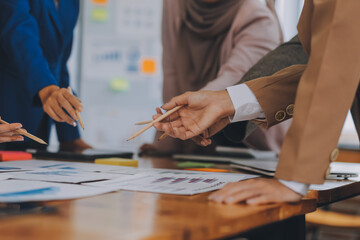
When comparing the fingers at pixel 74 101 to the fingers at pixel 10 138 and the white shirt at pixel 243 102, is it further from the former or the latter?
the white shirt at pixel 243 102

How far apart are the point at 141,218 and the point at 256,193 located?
21 cm

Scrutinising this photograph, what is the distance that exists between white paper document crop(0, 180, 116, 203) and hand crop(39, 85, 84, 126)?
51cm

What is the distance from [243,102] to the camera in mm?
904

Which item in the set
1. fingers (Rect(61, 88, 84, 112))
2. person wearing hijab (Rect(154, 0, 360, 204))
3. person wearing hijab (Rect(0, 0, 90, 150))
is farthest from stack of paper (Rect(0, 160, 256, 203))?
person wearing hijab (Rect(0, 0, 90, 150))

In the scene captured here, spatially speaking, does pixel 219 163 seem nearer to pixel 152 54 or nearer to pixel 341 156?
pixel 341 156

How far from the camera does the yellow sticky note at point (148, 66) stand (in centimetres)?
359

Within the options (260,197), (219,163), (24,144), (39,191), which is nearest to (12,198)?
(39,191)

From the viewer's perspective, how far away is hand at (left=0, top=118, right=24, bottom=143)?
1035 millimetres

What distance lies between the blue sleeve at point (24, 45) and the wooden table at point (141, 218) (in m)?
0.84

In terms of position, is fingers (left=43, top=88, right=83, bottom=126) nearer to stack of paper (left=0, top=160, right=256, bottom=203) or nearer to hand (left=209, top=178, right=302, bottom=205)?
stack of paper (left=0, top=160, right=256, bottom=203)

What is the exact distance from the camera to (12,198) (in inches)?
22.6

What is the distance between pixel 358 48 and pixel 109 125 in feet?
10.2

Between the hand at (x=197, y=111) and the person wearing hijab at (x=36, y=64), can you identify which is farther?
the person wearing hijab at (x=36, y=64)

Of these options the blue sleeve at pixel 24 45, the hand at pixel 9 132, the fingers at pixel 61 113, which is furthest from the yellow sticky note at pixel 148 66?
the hand at pixel 9 132
